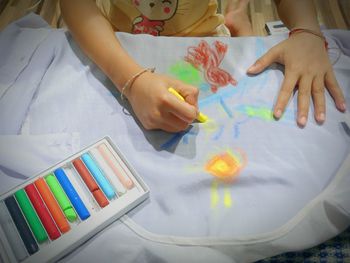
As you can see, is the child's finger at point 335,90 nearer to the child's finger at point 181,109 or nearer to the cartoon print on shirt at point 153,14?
the child's finger at point 181,109

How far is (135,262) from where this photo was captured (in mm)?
405

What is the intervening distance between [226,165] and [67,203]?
23 cm

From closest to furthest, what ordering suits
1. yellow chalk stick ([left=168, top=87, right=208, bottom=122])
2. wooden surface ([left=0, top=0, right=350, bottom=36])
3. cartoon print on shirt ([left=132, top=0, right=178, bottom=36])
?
yellow chalk stick ([left=168, top=87, right=208, bottom=122])
cartoon print on shirt ([left=132, top=0, right=178, bottom=36])
wooden surface ([left=0, top=0, right=350, bottom=36])

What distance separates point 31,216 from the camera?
1.35 feet

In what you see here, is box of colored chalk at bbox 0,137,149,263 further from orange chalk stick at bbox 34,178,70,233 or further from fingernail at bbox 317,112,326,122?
fingernail at bbox 317,112,326,122

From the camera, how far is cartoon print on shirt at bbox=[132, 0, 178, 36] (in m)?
0.71

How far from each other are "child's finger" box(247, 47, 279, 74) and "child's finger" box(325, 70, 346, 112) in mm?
100

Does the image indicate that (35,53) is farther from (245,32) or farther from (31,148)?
(245,32)

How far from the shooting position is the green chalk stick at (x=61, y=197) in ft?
1.36

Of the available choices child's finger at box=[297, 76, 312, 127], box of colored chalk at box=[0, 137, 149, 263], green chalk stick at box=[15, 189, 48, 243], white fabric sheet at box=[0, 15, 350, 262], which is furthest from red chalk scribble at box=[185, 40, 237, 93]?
green chalk stick at box=[15, 189, 48, 243]

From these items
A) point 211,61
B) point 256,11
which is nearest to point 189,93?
point 211,61

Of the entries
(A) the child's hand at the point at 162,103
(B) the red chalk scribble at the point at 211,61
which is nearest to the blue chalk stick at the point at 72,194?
(A) the child's hand at the point at 162,103

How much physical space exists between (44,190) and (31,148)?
89 millimetres

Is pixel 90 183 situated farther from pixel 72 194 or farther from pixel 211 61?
pixel 211 61
